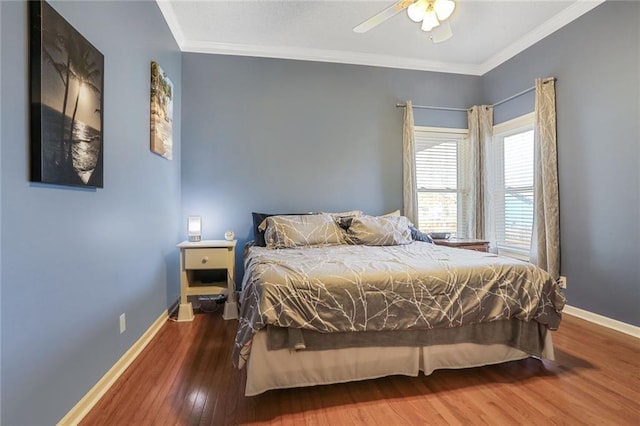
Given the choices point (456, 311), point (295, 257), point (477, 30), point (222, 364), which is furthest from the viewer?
point (477, 30)

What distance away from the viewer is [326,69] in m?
3.54

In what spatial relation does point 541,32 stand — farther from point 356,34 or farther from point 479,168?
point 356,34

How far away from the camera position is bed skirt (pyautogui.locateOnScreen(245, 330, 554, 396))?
151 centimetres

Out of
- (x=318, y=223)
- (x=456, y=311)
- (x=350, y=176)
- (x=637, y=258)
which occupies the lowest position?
(x=456, y=311)

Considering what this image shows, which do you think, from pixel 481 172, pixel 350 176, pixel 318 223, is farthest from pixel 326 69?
pixel 481 172

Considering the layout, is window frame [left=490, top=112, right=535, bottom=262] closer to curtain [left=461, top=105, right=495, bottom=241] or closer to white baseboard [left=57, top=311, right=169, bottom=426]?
curtain [left=461, top=105, right=495, bottom=241]

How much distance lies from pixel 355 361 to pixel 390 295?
1.37 ft

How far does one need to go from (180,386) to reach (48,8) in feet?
6.26

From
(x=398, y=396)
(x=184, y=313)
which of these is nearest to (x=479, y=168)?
(x=398, y=396)

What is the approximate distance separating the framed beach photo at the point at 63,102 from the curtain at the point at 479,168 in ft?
12.7

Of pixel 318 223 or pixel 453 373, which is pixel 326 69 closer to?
pixel 318 223

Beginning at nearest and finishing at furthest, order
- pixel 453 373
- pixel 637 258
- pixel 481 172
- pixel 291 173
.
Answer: pixel 453 373 < pixel 637 258 < pixel 291 173 < pixel 481 172

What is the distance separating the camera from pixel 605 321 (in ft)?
8.27

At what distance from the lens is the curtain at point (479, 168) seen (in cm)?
373
